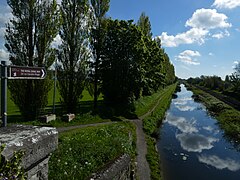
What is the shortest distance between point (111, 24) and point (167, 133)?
12766 mm

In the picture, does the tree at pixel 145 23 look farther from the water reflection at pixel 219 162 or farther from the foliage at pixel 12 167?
the foliage at pixel 12 167

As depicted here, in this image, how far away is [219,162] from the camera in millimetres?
15367

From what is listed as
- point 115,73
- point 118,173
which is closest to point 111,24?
point 115,73

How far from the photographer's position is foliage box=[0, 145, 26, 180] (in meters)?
2.19

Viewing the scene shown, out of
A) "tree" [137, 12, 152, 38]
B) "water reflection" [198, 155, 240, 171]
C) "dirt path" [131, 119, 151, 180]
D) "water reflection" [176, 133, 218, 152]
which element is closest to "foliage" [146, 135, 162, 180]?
"dirt path" [131, 119, 151, 180]

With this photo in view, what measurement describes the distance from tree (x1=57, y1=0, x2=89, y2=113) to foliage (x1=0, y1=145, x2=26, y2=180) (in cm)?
1758

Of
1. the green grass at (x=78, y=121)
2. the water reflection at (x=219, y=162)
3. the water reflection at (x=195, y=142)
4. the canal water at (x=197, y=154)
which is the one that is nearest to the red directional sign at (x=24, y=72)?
the canal water at (x=197, y=154)

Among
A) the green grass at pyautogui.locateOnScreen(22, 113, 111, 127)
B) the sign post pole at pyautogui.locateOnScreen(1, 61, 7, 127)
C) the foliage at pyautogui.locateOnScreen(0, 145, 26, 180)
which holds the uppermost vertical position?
the sign post pole at pyautogui.locateOnScreen(1, 61, 7, 127)

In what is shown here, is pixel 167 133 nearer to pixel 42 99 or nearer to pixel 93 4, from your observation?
pixel 42 99

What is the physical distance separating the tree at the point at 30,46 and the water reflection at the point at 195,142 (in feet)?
38.4

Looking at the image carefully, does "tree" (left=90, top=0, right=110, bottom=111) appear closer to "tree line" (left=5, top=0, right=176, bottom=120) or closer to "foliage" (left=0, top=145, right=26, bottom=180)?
"tree line" (left=5, top=0, right=176, bottom=120)

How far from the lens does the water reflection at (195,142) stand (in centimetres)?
1819

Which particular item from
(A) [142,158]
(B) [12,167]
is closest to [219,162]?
(A) [142,158]

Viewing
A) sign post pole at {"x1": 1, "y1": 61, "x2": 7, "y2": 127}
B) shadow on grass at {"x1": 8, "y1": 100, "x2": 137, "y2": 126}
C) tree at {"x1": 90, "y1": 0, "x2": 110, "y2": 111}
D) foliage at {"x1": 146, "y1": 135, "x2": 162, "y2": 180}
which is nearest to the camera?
sign post pole at {"x1": 1, "y1": 61, "x2": 7, "y2": 127}
